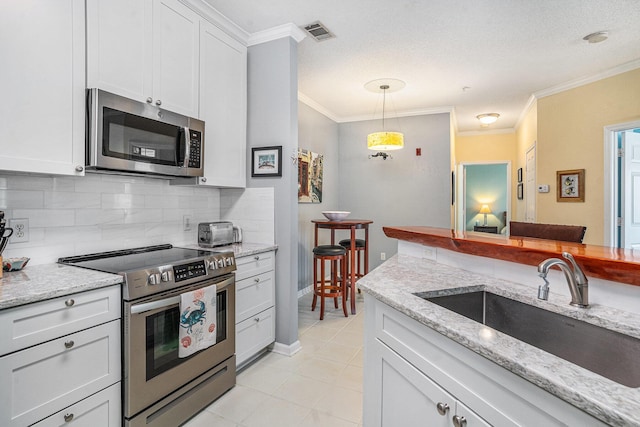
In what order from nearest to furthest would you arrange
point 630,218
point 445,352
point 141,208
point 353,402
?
point 445,352, point 353,402, point 141,208, point 630,218

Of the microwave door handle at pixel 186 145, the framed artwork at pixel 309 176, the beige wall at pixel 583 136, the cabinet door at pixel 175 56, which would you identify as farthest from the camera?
the framed artwork at pixel 309 176

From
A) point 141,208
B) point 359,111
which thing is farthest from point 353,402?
point 359,111

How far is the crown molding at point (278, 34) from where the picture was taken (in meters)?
2.66

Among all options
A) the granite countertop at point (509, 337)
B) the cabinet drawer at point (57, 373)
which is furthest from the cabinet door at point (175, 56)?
the granite countertop at point (509, 337)

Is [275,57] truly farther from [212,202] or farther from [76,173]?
[76,173]

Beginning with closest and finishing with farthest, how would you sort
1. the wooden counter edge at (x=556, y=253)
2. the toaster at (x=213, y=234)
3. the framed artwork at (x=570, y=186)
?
the wooden counter edge at (x=556, y=253)
the toaster at (x=213, y=234)
the framed artwork at (x=570, y=186)

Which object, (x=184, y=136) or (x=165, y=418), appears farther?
(x=184, y=136)

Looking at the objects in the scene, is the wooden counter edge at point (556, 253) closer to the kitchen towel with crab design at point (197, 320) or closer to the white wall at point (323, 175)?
the kitchen towel with crab design at point (197, 320)

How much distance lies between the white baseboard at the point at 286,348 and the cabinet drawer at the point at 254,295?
362mm

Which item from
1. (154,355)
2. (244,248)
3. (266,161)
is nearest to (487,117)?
(266,161)

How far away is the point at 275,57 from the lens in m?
2.74

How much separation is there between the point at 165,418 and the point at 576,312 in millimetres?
1923

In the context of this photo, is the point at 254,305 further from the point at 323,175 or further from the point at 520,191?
the point at 520,191

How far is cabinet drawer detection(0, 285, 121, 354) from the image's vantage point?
1.21m
